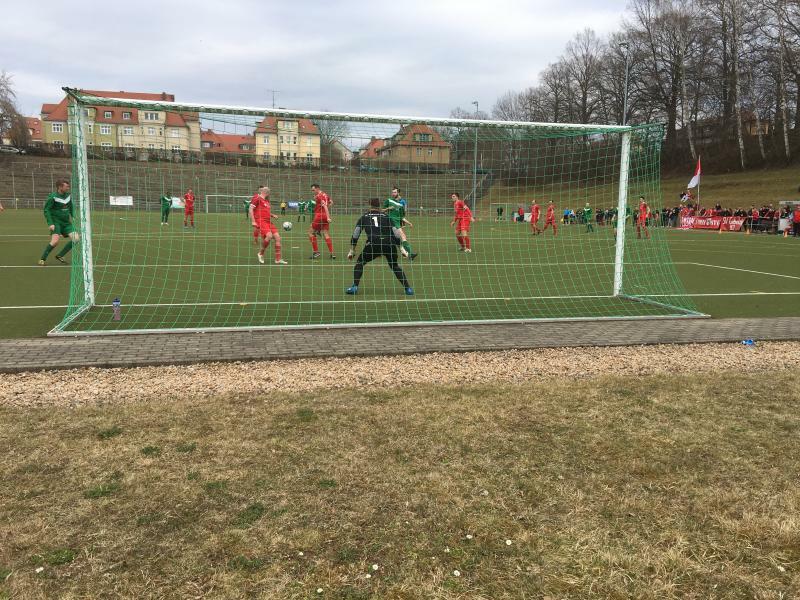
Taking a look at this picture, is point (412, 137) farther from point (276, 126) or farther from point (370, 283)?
point (370, 283)

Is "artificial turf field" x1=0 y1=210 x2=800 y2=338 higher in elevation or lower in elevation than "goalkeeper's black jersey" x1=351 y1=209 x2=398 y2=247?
lower

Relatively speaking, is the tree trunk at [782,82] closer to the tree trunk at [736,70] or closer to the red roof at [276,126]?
the tree trunk at [736,70]

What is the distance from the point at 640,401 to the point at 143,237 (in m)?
21.5

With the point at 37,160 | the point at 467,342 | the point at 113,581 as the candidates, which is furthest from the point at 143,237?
the point at 37,160

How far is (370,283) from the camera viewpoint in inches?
466

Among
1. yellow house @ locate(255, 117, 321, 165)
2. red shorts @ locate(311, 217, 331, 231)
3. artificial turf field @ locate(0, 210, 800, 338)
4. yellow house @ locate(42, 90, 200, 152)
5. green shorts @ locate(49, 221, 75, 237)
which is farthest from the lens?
red shorts @ locate(311, 217, 331, 231)

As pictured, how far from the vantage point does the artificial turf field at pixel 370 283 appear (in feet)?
28.8

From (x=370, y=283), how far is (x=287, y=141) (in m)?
3.43

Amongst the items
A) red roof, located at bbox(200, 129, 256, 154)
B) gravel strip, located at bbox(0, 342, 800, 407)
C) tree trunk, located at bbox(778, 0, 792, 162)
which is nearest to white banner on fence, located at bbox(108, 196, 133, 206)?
red roof, located at bbox(200, 129, 256, 154)

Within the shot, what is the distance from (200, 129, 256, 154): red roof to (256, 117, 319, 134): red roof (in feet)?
1.04

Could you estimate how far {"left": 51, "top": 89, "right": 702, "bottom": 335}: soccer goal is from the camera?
830 cm

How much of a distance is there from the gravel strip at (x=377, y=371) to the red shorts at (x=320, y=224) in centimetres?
899

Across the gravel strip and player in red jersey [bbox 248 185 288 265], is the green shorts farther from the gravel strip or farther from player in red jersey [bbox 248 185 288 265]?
the gravel strip

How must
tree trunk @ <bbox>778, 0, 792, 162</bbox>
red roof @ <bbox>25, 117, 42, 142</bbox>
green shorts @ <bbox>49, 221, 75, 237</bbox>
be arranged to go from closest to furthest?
green shorts @ <bbox>49, 221, 75, 237</bbox> < tree trunk @ <bbox>778, 0, 792, 162</bbox> < red roof @ <bbox>25, 117, 42, 142</bbox>
